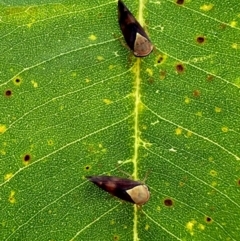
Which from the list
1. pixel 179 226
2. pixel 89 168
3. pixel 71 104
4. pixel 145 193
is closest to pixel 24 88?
pixel 71 104

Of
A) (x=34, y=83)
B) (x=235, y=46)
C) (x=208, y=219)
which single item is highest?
(x=34, y=83)

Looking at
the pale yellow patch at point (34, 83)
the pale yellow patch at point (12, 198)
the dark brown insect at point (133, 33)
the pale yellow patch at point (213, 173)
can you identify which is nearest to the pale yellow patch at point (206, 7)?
the dark brown insect at point (133, 33)

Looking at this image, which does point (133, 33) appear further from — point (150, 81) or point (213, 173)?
point (213, 173)

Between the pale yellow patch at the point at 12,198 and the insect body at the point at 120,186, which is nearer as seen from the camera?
the insect body at the point at 120,186

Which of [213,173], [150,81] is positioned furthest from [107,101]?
[213,173]

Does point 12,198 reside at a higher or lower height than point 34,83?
lower

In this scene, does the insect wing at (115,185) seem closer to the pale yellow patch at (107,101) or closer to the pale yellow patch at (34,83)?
the pale yellow patch at (107,101)

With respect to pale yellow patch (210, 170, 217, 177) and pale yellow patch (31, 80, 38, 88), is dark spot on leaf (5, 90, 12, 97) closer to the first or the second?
pale yellow patch (31, 80, 38, 88)
